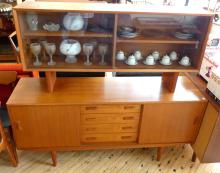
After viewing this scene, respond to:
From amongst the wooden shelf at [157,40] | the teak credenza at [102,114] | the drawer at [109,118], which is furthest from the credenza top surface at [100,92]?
the wooden shelf at [157,40]

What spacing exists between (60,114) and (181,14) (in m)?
1.06

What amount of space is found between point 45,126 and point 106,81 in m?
0.60

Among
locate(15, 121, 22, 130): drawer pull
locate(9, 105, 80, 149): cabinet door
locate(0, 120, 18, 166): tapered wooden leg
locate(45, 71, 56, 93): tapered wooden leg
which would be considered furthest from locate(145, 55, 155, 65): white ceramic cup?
locate(0, 120, 18, 166): tapered wooden leg

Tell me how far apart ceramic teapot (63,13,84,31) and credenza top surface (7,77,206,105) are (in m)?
0.48

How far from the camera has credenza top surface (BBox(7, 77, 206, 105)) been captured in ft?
5.03

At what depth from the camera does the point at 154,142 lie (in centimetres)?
176

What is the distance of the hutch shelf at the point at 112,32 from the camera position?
1349 millimetres

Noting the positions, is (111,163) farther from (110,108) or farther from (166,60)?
(166,60)

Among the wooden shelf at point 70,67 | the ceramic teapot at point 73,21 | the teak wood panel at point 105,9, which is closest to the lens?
the teak wood panel at point 105,9

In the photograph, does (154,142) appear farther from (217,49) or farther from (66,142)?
(217,49)

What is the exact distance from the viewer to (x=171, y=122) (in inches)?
66.1

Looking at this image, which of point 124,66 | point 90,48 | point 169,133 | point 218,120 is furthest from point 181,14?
point 169,133

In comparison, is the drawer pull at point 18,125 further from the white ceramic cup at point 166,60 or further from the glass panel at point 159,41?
the white ceramic cup at point 166,60

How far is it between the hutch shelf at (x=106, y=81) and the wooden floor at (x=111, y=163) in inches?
7.5
